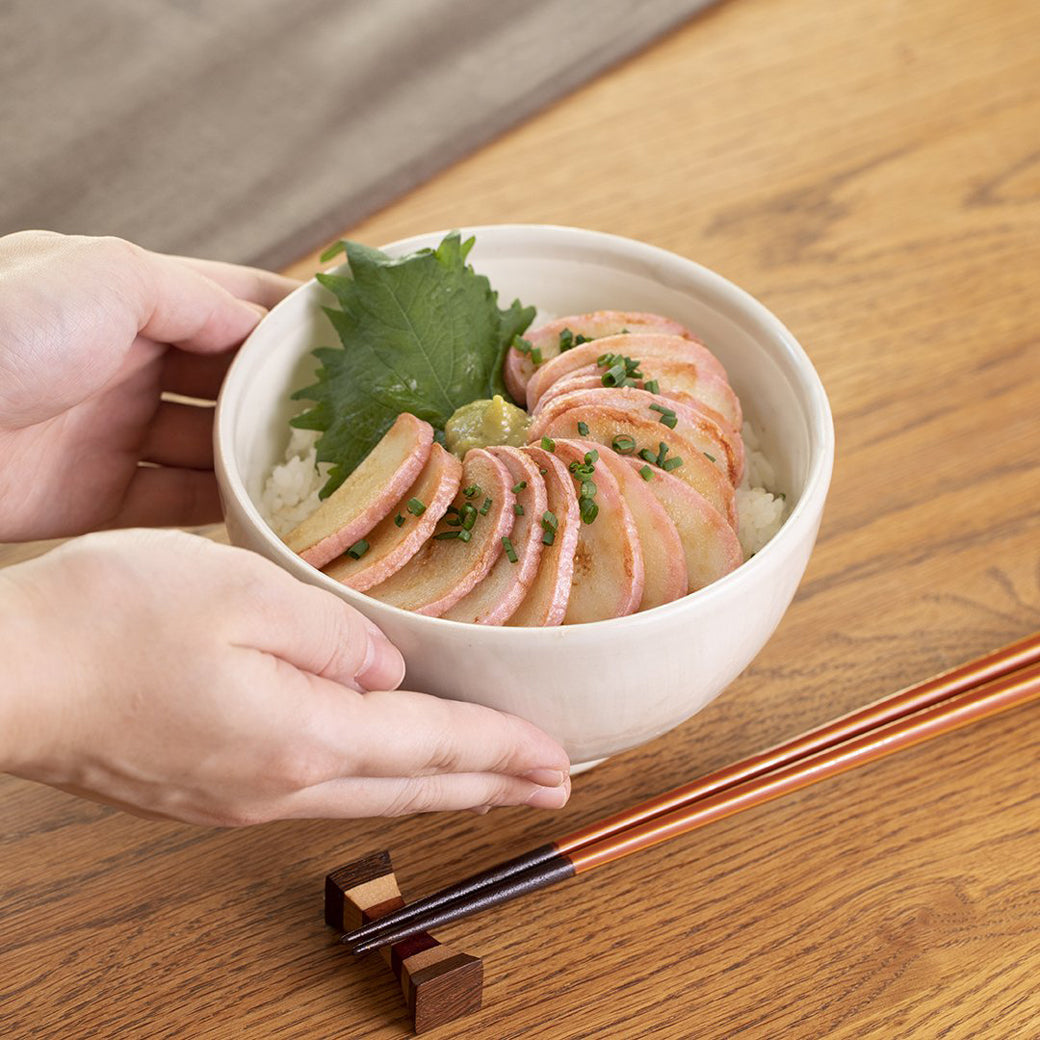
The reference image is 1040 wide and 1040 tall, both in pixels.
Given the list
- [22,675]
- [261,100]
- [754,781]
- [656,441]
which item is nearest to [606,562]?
[656,441]

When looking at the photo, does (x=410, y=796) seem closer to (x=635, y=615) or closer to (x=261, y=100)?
(x=635, y=615)

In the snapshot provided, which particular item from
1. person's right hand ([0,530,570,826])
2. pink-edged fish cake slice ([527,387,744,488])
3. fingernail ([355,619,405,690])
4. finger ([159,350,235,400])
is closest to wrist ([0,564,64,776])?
person's right hand ([0,530,570,826])

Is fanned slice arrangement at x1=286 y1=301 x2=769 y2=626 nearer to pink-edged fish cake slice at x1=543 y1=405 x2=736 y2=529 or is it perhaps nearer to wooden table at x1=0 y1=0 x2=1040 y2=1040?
pink-edged fish cake slice at x1=543 y1=405 x2=736 y2=529

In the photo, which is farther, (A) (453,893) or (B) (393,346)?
(B) (393,346)

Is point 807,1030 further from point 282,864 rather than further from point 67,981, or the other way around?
point 67,981

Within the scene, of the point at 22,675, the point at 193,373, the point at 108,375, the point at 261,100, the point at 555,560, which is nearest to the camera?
the point at 22,675

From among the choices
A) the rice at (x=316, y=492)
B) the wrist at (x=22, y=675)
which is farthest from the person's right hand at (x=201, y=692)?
the rice at (x=316, y=492)
